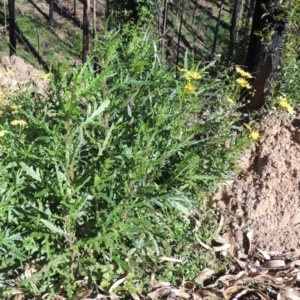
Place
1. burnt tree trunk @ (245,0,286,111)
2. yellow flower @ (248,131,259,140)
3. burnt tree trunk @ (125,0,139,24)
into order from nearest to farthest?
1. yellow flower @ (248,131,259,140)
2. burnt tree trunk @ (245,0,286,111)
3. burnt tree trunk @ (125,0,139,24)

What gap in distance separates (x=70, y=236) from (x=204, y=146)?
45.1 inches

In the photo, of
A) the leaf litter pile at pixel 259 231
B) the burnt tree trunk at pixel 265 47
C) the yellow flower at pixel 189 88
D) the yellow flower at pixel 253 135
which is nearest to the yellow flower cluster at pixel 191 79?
the yellow flower at pixel 189 88

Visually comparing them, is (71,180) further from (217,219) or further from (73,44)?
(73,44)

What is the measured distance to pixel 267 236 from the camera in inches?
121

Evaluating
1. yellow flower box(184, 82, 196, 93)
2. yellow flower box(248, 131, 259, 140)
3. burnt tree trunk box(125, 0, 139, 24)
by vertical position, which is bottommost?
burnt tree trunk box(125, 0, 139, 24)

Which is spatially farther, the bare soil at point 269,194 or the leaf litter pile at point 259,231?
the bare soil at point 269,194

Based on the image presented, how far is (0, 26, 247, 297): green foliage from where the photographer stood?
231cm

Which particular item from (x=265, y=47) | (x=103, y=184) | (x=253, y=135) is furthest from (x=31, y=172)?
(x=265, y=47)

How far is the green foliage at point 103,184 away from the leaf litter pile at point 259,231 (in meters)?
0.11

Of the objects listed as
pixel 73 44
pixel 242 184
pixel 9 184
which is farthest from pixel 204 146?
pixel 73 44

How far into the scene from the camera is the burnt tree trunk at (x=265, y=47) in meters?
4.02

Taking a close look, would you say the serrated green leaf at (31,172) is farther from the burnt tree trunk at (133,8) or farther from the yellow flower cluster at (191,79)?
the burnt tree trunk at (133,8)

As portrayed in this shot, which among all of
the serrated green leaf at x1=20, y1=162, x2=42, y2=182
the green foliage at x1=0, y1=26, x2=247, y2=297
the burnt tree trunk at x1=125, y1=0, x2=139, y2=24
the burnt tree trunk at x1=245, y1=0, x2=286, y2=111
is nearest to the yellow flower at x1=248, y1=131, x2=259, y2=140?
the green foliage at x1=0, y1=26, x2=247, y2=297

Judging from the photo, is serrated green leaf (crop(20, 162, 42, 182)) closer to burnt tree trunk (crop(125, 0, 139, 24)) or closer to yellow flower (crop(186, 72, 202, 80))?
yellow flower (crop(186, 72, 202, 80))
